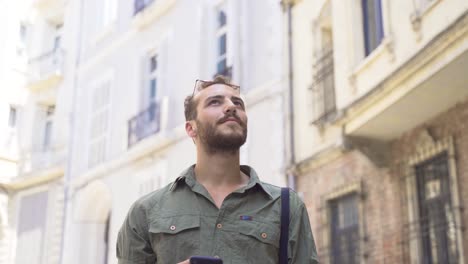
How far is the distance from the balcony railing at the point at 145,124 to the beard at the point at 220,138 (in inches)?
517

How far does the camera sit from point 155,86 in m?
17.4

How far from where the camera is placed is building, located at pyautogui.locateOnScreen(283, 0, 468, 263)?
335 inches

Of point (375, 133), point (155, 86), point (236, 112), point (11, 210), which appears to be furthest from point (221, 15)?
point (236, 112)

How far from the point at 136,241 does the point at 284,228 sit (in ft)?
1.83

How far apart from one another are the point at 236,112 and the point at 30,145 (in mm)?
19043

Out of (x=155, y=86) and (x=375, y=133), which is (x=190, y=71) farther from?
(x=375, y=133)

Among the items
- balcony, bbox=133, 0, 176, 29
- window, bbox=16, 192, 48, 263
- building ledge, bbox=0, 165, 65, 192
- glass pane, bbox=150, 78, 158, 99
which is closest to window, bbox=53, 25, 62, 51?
building ledge, bbox=0, 165, 65, 192

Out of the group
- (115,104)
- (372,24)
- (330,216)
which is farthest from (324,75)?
(115,104)

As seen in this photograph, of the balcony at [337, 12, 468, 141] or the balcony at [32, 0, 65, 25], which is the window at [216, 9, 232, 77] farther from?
the balcony at [32, 0, 65, 25]

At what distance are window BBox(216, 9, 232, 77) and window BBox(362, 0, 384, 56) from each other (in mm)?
4219

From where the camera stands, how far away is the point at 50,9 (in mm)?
22719

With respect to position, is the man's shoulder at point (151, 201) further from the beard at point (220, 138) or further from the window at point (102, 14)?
the window at point (102, 14)

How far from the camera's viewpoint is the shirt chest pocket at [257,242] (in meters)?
2.69

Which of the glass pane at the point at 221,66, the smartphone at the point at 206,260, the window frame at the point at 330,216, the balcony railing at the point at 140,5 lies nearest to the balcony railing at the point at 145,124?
the glass pane at the point at 221,66
